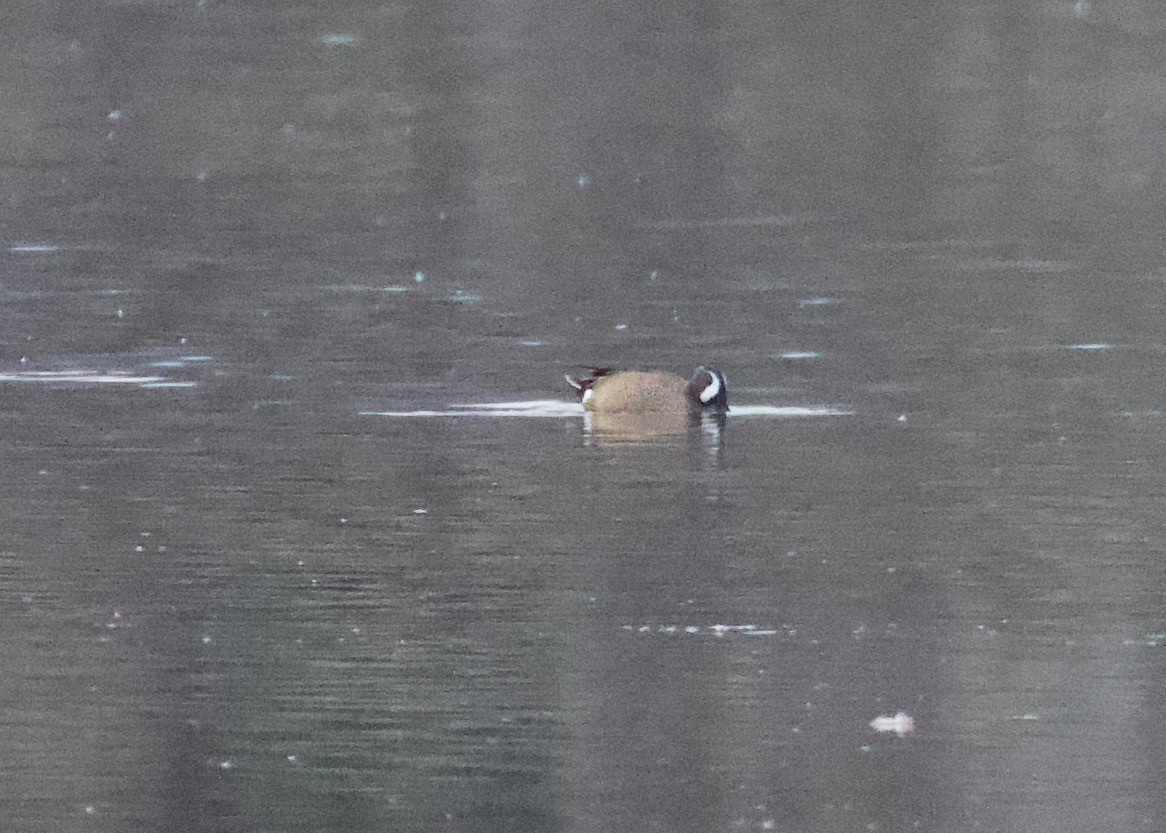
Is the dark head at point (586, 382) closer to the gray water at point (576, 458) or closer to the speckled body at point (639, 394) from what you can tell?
the speckled body at point (639, 394)

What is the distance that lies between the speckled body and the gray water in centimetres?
32

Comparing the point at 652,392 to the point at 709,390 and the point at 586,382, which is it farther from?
the point at 709,390

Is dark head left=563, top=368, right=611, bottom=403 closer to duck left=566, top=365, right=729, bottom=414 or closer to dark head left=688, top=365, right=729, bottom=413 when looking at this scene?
duck left=566, top=365, right=729, bottom=414

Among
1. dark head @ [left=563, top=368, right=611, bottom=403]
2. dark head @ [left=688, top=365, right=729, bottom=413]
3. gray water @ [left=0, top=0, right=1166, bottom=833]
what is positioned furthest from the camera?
dark head @ [left=563, top=368, right=611, bottom=403]

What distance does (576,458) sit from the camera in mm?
11094

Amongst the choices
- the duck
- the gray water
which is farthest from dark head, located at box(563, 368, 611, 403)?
the gray water

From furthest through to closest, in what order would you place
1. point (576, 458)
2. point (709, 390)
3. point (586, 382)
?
point (586, 382) → point (709, 390) → point (576, 458)

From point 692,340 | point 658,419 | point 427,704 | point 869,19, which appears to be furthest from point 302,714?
point 869,19

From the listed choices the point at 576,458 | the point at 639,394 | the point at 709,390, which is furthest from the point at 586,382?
the point at 576,458

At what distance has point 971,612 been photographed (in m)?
8.16

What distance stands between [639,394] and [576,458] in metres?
1.52

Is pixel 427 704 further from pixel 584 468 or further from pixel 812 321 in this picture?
pixel 812 321

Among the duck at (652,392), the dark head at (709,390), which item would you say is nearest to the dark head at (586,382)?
the duck at (652,392)

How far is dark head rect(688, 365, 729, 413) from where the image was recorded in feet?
40.0
